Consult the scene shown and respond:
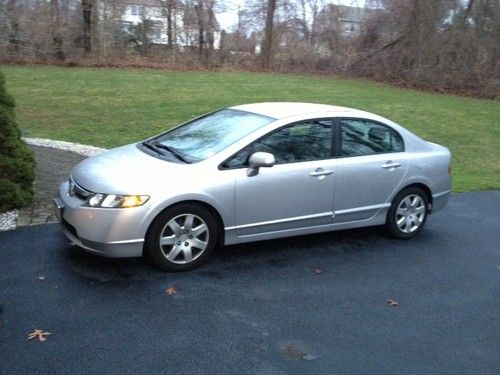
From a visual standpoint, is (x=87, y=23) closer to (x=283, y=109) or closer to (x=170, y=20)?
(x=170, y=20)

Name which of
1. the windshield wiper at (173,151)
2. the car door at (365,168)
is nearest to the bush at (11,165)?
the windshield wiper at (173,151)

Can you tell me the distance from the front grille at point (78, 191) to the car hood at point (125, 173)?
32 mm

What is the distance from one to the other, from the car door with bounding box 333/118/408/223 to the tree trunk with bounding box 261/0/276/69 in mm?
23966

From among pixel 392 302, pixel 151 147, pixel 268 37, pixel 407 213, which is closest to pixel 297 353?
pixel 392 302

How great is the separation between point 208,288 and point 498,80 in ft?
75.2

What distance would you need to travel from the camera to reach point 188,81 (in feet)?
70.2

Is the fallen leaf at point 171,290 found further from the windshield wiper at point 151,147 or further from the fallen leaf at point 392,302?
the fallen leaf at point 392,302

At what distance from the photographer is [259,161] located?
5.14m

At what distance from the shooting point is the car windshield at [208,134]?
544 cm

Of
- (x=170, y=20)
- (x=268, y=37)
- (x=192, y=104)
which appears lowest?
(x=192, y=104)

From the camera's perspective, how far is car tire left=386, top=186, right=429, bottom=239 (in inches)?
250

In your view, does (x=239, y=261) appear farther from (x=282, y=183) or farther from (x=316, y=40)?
(x=316, y=40)

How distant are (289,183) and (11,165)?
3.15 metres

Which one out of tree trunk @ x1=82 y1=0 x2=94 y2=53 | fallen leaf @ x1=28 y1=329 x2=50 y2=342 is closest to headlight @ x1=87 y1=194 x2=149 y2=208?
fallen leaf @ x1=28 y1=329 x2=50 y2=342
